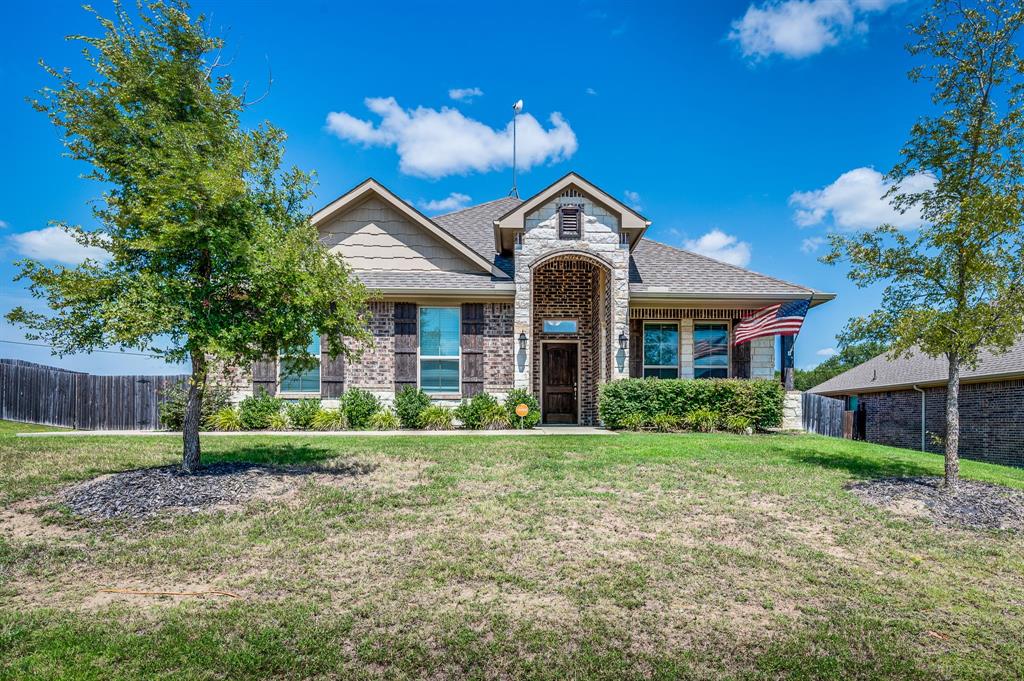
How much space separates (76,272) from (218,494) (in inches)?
116

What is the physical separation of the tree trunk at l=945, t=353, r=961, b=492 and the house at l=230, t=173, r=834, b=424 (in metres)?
7.07

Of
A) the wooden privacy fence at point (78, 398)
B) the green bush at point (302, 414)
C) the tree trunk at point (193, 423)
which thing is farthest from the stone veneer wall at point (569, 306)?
the tree trunk at point (193, 423)

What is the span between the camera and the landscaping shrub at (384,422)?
13289mm

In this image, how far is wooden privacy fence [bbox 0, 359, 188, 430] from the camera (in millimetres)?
14648

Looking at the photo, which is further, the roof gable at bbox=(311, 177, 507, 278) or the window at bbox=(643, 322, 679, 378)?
the window at bbox=(643, 322, 679, 378)

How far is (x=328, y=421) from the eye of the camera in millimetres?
13219

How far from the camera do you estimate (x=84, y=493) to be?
6.41 metres

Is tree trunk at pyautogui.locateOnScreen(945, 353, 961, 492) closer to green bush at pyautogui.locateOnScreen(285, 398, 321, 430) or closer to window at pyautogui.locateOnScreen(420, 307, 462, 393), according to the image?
window at pyautogui.locateOnScreen(420, 307, 462, 393)

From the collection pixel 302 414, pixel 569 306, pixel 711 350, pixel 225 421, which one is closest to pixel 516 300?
pixel 569 306

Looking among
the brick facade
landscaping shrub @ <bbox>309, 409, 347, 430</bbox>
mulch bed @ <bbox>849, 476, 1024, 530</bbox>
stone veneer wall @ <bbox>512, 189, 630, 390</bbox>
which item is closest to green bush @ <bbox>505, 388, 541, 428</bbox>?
stone veneer wall @ <bbox>512, 189, 630, 390</bbox>

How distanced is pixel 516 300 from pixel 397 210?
12.6ft

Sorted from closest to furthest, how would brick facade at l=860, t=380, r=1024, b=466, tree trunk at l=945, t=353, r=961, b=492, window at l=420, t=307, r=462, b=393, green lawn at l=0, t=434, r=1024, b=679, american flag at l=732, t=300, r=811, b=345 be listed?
green lawn at l=0, t=434, r=1024, b=679
tree trunk at l=945, t=353, r=961, b=492
american flag at l=732, t=300, r=811, b=345
window at l=420, t=307, r=462, b=393
brick facade at l=860, t=380, r=1024, b=466

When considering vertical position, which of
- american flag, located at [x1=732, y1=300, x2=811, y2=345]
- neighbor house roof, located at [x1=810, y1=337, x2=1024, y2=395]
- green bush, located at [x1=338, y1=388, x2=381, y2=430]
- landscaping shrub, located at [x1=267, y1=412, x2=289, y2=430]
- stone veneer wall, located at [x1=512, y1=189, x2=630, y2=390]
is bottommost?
landscaping shrub, located at [x1=267, y1=412, x2=289, y2=430]

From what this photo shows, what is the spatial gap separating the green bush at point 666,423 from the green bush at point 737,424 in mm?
1064
